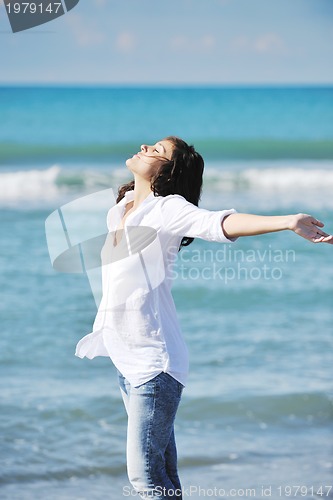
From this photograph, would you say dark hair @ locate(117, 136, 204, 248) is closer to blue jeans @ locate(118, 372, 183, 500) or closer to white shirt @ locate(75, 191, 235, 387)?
white shirt @ locate(75, 191, 235, 387)

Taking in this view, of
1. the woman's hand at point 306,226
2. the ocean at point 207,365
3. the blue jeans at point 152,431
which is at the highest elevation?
the woman's hand at point 306,226

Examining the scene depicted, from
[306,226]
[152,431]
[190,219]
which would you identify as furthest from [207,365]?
[306,226]

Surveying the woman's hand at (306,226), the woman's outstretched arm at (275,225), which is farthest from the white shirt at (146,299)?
the woman's hand at (306,226)

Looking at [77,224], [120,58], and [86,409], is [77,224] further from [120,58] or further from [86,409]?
[120,58]

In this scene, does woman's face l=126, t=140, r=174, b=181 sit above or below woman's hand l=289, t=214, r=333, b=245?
above

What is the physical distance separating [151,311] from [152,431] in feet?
0.94

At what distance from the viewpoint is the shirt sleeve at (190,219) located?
1.85m

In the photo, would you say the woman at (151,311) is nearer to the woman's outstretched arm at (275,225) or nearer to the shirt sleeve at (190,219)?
the shirt sleeve at (190,219)

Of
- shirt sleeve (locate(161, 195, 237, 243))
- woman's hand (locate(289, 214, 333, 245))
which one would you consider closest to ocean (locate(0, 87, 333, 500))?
shirt sleeve (locate(161, 195, 237, 243))

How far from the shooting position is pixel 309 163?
14.7 m

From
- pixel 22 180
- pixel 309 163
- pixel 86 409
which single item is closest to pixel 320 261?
pixel 86 409

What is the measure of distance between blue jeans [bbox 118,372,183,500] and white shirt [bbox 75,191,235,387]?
3cm

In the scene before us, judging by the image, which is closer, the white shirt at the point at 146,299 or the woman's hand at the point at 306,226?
the woman's hand at the point at 306,226

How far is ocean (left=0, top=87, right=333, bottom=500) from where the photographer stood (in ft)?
11.0
